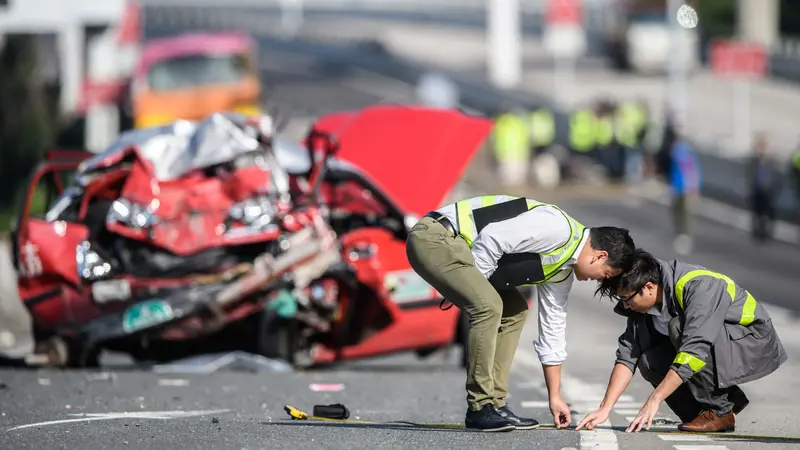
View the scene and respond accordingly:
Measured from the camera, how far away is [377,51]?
208ft

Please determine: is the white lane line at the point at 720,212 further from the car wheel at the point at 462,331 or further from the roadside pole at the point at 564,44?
the car wheel at the point at 462,331

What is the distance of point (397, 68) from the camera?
2227 inches

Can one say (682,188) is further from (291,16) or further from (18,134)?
(291,16)

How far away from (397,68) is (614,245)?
1918 inches

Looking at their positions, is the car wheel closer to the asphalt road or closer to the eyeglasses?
the asphalt road

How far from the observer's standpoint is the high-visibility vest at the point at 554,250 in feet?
26.8

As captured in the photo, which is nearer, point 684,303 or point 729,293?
point 684,303

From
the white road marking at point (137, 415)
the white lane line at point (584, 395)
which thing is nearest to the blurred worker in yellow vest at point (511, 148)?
the white lane line at point (584, 395)

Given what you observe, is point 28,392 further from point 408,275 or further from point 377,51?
point 377,51

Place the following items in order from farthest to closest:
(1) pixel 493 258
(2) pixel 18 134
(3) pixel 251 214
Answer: (2) pixel 18 134
(3) pixel 251 214
(1) pixel 493 258

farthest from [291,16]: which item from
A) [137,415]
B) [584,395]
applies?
[137,415]

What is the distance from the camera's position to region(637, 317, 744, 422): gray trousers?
855 centimetres

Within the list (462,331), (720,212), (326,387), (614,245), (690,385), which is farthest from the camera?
(720,212)

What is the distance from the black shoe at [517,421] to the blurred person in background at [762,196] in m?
20.1
